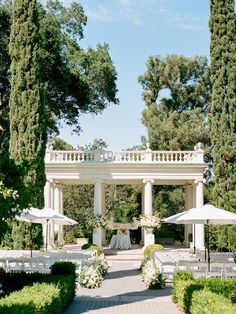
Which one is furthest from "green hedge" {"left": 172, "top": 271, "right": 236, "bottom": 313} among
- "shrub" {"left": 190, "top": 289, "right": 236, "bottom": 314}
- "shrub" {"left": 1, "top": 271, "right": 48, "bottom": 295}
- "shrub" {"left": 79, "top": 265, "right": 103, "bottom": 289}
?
"shrub" {"left": 79, "top": 265, "right": 103, "bottom": 289}

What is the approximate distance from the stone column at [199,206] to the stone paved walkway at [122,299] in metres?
11.1

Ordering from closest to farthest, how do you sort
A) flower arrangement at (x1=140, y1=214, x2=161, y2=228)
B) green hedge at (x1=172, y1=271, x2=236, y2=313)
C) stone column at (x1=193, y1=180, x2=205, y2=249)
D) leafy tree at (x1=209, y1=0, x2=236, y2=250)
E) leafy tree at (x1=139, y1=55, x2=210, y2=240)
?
green hedge at (x1=172, y1=271, x2=236, y2=313), leafy tree at (x1=209, y1=0, x2=236, y2=250), flower arrangement at (x1=140, y1=214, x2=161, y2=228), stone column at (x1=193, y1=180, x2=205, y2=249), leafy tree at (x1=139, y1=55, x2=210, y2=240)

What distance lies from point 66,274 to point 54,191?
18.9 m

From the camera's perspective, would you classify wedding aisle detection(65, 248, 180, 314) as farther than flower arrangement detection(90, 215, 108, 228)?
No

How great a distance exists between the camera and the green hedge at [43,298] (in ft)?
23.9

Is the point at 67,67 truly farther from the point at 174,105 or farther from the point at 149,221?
the point at 174,105

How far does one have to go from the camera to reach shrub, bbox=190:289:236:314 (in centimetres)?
713

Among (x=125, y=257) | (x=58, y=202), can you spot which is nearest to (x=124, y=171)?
(x=58, y=202)

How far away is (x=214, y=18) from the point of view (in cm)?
2630

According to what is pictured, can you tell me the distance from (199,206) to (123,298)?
1646 centimetres

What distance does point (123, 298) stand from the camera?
13.6 meters

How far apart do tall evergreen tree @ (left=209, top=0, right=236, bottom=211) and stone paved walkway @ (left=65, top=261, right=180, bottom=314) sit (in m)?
9.85

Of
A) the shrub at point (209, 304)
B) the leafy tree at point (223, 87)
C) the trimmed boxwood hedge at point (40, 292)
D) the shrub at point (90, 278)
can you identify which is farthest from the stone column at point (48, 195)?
the shrub at point (209, 304)

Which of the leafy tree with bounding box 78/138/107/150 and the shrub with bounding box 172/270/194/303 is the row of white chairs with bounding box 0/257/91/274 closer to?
Result: the shrub with bounding box 172/270/194/303
